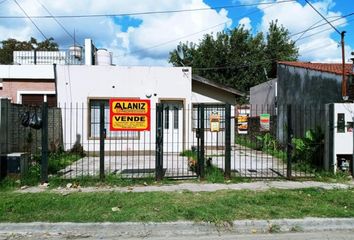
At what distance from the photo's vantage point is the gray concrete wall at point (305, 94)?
1725 cm

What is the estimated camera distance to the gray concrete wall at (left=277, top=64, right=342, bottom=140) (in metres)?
17.2

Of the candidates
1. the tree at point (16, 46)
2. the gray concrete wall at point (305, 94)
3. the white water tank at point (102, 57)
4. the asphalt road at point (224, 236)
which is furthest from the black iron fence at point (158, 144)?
the tree at point (16, 46)

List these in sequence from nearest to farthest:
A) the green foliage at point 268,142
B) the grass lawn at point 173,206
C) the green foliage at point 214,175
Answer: the grass lawn at point 173,206 → the green foliage at point 214,175 → the green foliage at point 268,142

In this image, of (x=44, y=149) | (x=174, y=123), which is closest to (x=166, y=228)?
(x=44, y=149)

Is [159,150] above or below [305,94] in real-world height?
below

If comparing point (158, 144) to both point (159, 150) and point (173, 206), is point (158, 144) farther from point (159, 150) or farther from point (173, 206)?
point (173, 206)

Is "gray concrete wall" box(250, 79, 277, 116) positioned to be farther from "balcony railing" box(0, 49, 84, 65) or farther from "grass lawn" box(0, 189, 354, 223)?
"grass lawn" box(0, 189, 354, 223)

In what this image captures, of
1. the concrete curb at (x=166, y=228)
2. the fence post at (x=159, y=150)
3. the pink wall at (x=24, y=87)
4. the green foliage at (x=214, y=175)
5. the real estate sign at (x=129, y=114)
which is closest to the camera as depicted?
the concrete curb at (x=166, y=228)

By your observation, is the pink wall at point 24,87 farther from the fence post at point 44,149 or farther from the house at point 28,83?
the fence post at point 44,149

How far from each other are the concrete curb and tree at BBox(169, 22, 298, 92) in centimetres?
4091

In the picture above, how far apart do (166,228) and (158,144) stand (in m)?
3.92

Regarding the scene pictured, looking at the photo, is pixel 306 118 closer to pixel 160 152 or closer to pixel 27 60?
pixel 160 152

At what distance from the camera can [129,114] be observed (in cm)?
1093

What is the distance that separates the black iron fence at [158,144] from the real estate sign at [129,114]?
36 cm
